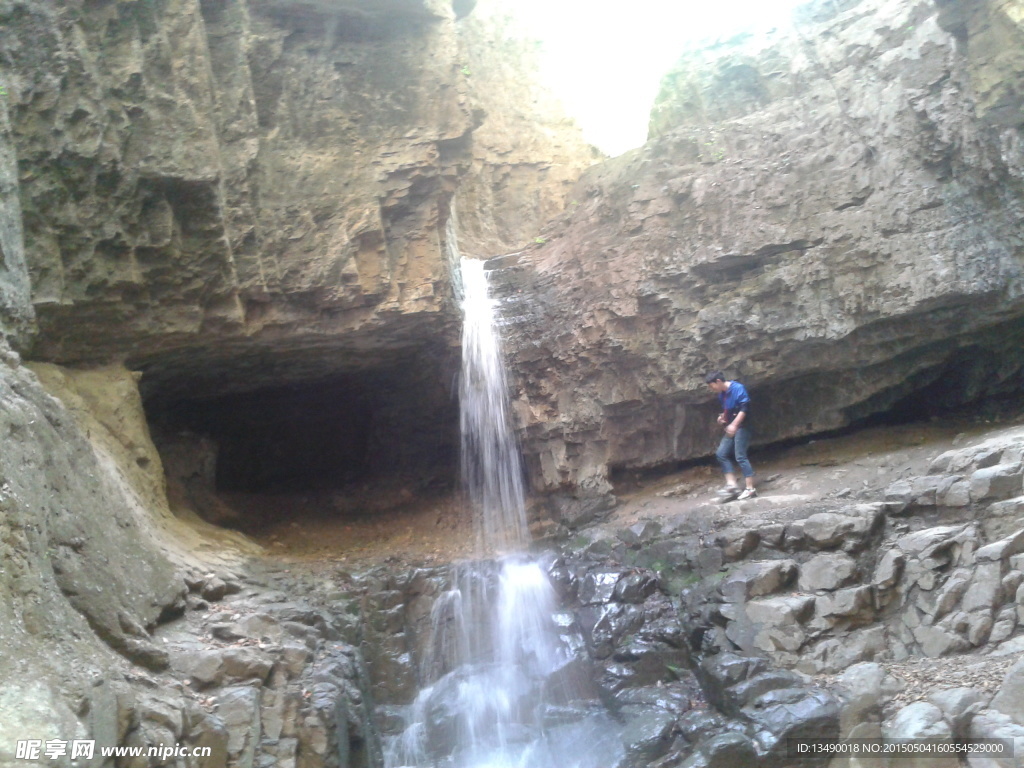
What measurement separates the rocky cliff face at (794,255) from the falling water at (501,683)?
181cm

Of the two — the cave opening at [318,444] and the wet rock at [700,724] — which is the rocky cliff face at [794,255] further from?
the wet rock at [700,724]

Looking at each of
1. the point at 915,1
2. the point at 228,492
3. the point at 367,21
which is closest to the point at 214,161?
the point at 367,21

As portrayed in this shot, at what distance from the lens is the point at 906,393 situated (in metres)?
10.1

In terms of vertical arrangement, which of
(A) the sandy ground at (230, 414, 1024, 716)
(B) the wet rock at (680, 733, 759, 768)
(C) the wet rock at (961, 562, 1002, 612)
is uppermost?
(A) the sandy ground at (230, 414, 1024, 716)

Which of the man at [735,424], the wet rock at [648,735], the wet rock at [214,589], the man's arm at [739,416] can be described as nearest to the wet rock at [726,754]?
the wet rock at [648,735]

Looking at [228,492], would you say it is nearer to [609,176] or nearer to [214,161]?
[214,161]

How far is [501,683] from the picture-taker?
788 centimetres

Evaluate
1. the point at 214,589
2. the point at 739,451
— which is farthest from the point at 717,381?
the point at 214,589

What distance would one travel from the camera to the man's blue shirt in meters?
9.28

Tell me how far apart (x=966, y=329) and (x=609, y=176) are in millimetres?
5876

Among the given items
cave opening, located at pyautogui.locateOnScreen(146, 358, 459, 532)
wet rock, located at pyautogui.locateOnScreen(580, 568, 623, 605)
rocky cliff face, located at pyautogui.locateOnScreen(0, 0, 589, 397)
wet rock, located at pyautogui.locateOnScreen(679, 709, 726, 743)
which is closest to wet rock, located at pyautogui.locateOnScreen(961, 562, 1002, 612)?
wet rock, located at pyautogui.locateOnScreen(679, 709, 726, 743)

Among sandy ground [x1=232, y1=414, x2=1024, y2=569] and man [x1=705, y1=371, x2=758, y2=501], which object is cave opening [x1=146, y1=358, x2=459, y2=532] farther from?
man [x1=705, y1=371, x2=758, y2=501]

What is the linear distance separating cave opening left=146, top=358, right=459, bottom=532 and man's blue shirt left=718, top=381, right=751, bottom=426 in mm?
4609

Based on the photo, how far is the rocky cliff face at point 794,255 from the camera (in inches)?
345
